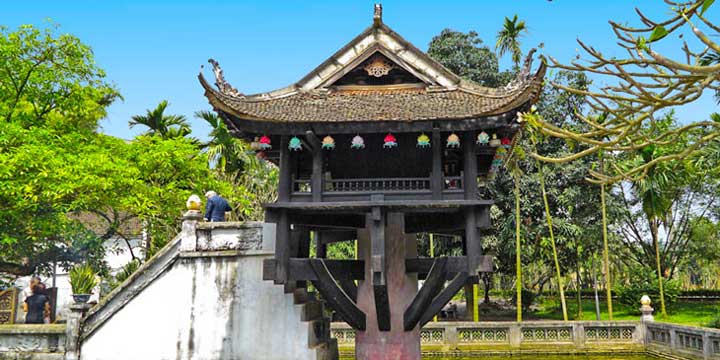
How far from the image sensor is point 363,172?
1005 cm

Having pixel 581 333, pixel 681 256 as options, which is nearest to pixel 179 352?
pixel 581 333

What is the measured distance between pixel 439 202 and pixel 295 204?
95.8 inches

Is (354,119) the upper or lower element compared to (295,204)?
upper

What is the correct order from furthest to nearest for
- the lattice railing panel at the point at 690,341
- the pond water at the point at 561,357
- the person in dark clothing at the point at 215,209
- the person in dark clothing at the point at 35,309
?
the pond water at the point at 561,357, the lattice railing panel at the point at 690,341, the person in dark clothing at the point at 35,309, the person in dark clothing at the point at 215,209

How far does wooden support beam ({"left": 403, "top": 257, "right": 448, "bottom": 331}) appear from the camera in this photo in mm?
9055

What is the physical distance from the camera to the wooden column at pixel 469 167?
28.8 ft

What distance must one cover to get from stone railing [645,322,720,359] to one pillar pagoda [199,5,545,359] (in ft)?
28.9

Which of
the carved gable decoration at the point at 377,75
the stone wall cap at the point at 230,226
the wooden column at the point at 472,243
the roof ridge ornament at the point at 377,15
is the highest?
the roof ridge ornament at the point at 377,15

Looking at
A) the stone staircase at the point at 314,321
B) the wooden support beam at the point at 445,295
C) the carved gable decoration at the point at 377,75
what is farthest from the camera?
the carved gable decoration at the point at 377,75

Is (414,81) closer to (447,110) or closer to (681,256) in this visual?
(447,110)

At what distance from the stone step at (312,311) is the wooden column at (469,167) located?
11.8 ft

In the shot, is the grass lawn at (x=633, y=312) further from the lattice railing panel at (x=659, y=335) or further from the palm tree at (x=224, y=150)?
the palm tree at (x=224, y=150)

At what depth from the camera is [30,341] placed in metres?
9.62

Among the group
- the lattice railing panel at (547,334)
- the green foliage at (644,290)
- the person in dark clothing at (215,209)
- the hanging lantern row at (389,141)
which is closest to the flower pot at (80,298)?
the person in dark clothing at (215,209)
